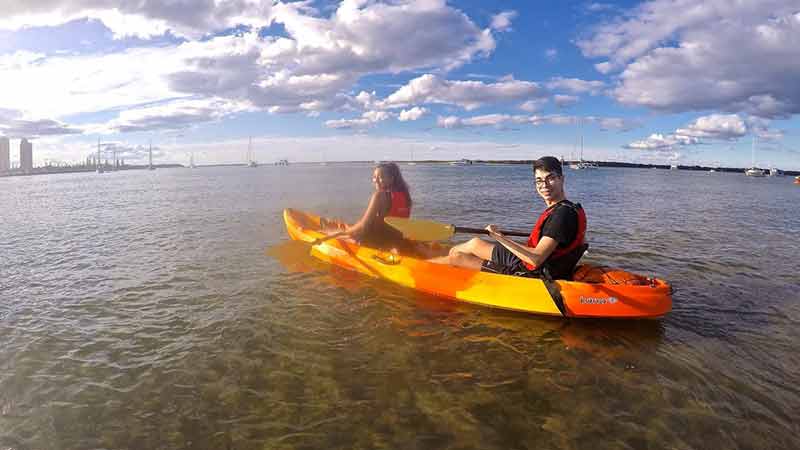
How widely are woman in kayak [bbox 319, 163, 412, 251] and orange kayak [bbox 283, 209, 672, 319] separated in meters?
0.55

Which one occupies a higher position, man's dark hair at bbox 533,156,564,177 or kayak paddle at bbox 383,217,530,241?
man's dark hair at bbox 533,156,564,177

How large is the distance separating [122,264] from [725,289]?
14353 millimetres

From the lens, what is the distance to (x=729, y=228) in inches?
675

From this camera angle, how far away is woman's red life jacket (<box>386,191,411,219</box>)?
8.75m

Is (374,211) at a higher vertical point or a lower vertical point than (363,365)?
higher

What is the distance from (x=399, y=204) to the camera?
8.80m

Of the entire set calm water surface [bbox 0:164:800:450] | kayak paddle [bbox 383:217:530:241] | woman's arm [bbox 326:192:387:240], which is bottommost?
calm water surface [bbox 0:164:800:450]

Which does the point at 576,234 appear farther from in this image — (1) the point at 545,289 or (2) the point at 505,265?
(2) the point at 505,265

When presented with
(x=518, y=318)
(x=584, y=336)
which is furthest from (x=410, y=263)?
(x=584, y=336)

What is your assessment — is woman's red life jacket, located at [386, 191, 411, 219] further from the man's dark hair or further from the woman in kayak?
the man's dark hair

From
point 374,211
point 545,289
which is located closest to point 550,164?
point 545,289

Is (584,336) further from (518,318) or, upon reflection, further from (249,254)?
(249,254)

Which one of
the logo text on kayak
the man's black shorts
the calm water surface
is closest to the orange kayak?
the logo text on kayak

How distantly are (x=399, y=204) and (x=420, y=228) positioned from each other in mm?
713
